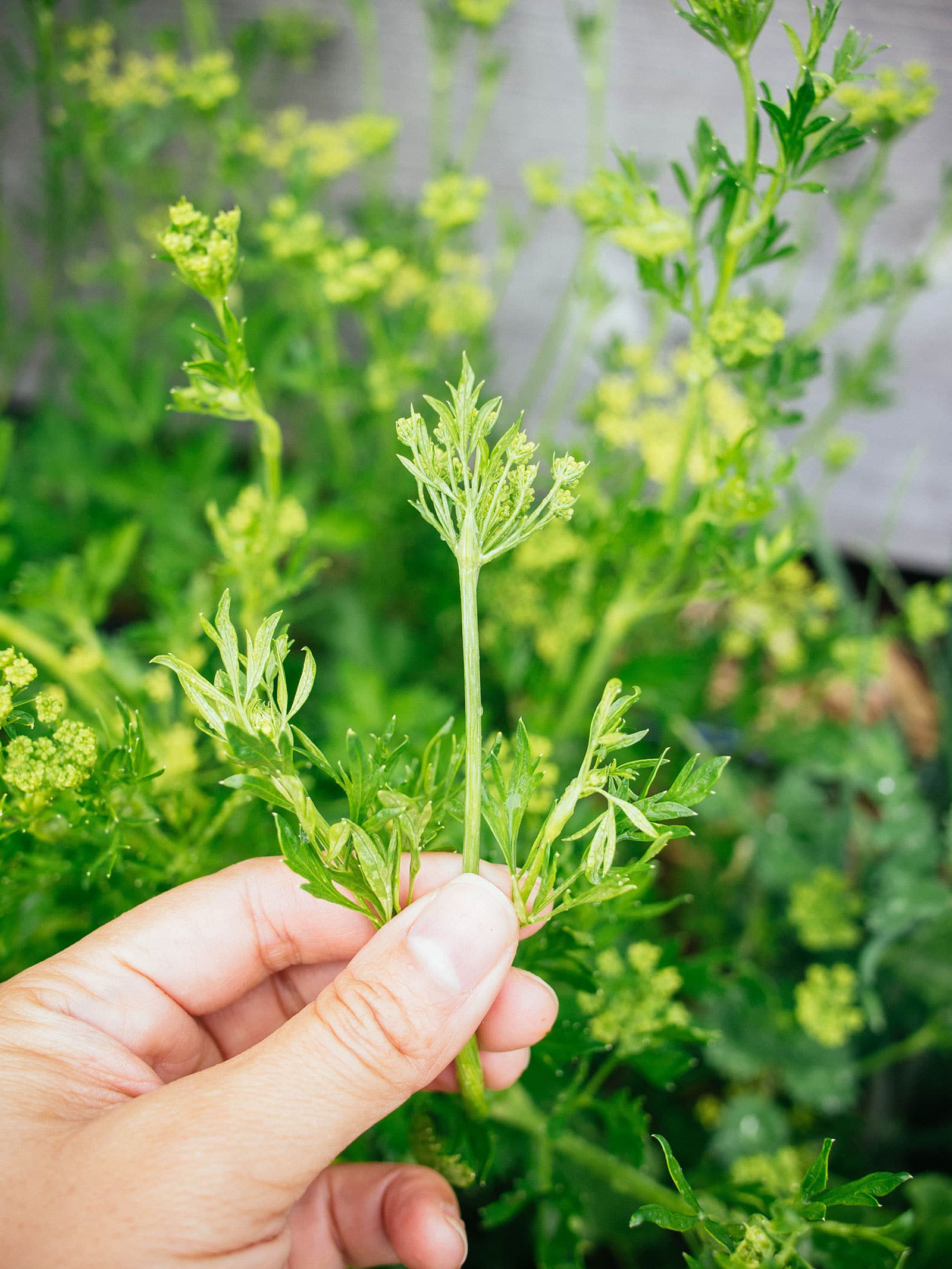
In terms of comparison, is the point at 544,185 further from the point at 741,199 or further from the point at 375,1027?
the point at 375,1027

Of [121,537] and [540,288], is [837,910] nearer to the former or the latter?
[121,537]

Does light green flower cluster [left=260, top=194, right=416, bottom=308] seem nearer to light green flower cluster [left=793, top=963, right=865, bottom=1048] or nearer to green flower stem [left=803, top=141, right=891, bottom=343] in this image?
green flower stem [left=803, top=141, right=891, bottom=343]

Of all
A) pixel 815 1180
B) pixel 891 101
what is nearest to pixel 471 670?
pixel 815 1180

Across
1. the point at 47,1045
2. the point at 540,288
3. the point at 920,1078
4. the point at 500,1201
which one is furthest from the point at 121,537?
the point at 920,1078

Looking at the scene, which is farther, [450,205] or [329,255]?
[450,205]

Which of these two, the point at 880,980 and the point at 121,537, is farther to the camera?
the point at 880,980

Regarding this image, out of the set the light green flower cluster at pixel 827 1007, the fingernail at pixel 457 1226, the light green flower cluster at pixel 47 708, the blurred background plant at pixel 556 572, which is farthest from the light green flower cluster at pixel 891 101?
the fingernail at pixel 457 1226

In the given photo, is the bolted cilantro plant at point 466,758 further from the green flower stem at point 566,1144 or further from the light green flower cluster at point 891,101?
the light green flower cluster at point 891,101

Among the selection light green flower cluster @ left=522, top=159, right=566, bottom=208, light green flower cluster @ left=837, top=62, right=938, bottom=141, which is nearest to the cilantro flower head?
light green flower cluster @ left=837, top=62, right=938, bottom=141
